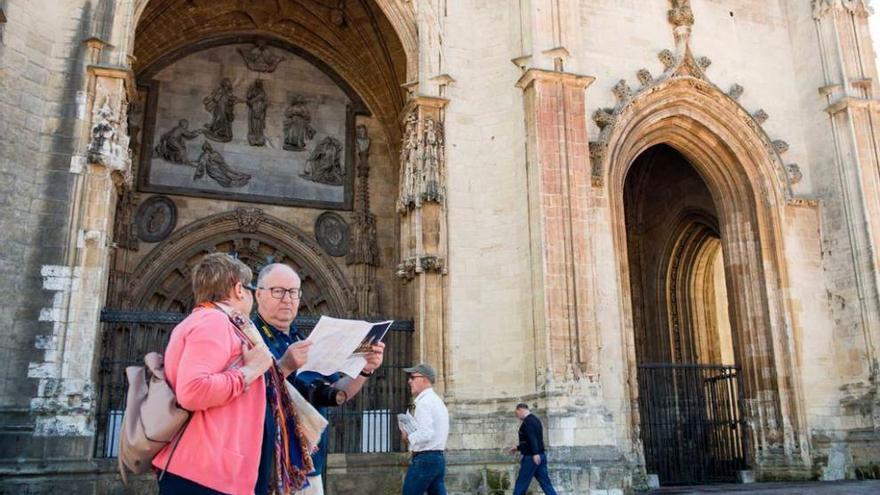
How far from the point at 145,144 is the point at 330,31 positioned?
4.24m

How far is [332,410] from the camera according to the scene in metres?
11.2

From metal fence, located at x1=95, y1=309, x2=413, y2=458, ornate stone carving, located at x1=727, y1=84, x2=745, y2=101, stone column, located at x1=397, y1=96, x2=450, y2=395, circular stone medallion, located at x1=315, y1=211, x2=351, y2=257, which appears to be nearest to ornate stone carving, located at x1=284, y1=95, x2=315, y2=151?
circular stone medallion, located at x1=315, y1=211, x2=351, y2=257

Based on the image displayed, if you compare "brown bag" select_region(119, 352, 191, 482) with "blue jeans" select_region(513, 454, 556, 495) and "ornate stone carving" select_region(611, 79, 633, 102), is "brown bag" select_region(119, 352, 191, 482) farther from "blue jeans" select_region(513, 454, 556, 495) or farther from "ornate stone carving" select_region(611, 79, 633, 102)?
"ornate stone carving" select_region(611, 79, 633, 102)

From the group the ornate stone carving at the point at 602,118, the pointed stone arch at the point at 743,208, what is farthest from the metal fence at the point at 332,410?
the ornate stone carving at the point at 602,118

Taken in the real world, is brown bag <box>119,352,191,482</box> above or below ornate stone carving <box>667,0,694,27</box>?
below

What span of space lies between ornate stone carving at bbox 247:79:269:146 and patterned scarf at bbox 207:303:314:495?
12502mm

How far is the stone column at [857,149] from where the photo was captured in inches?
500

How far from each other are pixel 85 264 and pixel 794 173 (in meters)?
11.6

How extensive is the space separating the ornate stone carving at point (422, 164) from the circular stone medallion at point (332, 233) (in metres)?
3.60

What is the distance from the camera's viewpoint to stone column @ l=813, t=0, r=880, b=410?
12703 millimetres

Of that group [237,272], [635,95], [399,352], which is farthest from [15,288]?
[635,95]

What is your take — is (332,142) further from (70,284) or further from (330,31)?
(70,284)

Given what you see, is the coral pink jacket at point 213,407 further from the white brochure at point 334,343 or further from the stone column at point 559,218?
the stone column at point 559,218

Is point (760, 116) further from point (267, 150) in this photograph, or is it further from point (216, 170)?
point (216, 170)
